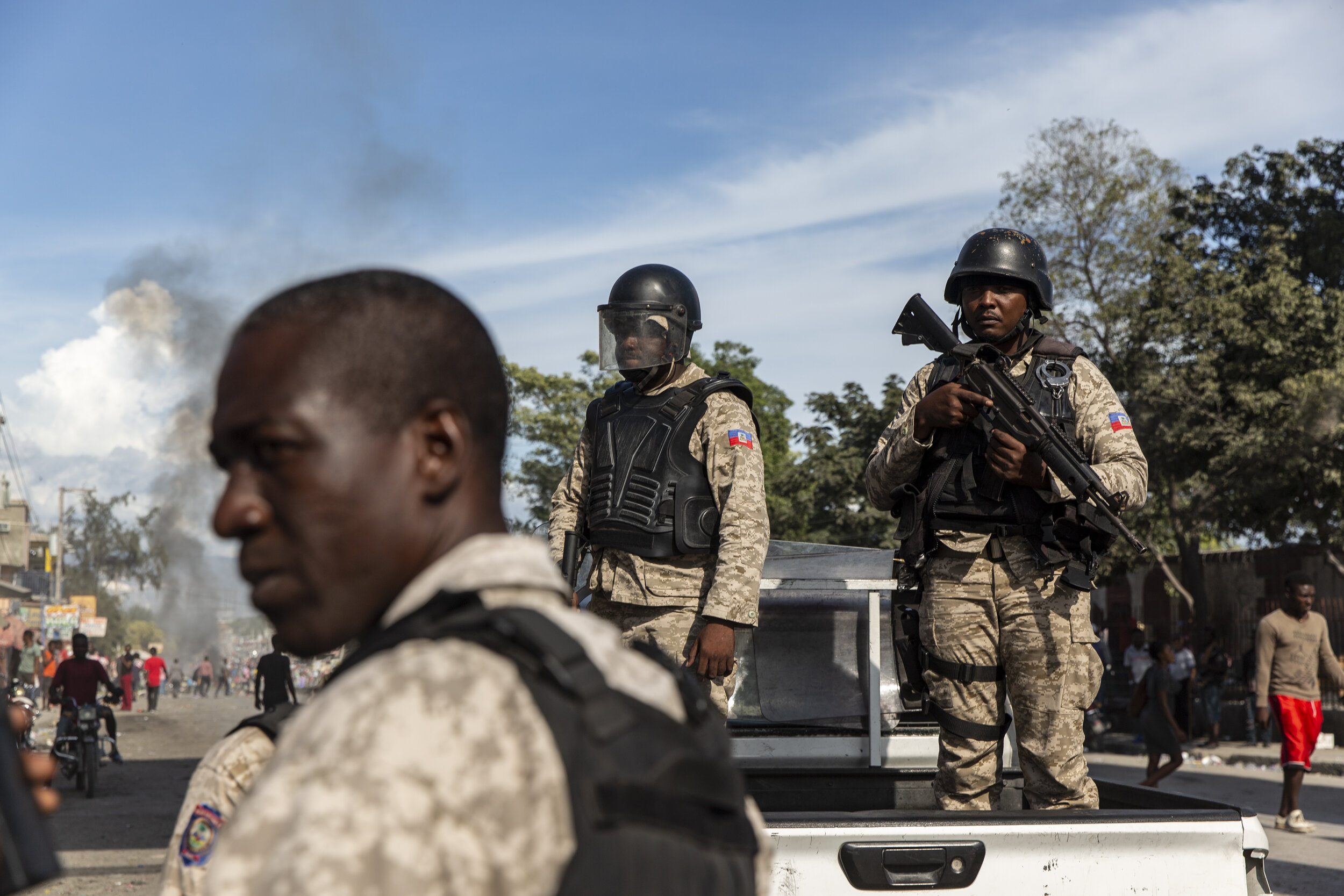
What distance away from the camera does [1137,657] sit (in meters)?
18.3

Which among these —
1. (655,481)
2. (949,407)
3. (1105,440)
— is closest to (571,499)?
(655,481)

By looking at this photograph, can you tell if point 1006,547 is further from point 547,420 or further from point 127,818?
point 547,420

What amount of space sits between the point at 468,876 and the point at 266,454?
0.41 meters

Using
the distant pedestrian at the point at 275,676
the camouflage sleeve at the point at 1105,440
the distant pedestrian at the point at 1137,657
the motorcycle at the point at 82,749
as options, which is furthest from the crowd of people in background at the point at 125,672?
the distant pedestrian at the point at 1137,657

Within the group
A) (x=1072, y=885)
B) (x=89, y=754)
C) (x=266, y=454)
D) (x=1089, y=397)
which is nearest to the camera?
(x=266, y=454)

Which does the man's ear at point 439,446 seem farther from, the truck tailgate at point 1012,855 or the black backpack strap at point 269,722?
the truck tailgate at point 1012,855

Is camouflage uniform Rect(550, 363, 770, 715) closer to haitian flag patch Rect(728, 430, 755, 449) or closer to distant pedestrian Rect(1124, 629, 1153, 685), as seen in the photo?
haitian flag patch Rect(728, 430, 755, 449)

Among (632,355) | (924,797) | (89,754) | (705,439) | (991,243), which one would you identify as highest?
(991,243)

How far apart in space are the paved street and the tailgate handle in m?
4.70

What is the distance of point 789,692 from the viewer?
4.74 meters

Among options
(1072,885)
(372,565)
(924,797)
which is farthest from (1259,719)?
(372,565)

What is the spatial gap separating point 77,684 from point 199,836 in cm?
1421

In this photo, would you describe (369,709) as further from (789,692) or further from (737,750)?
(789,692)

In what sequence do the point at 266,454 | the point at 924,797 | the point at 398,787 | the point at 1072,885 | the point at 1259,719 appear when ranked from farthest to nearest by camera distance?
the point at 1259,719 → the point at 924,797 → the point at 1072,885 → the point at 266,454 → the point at 398,787
